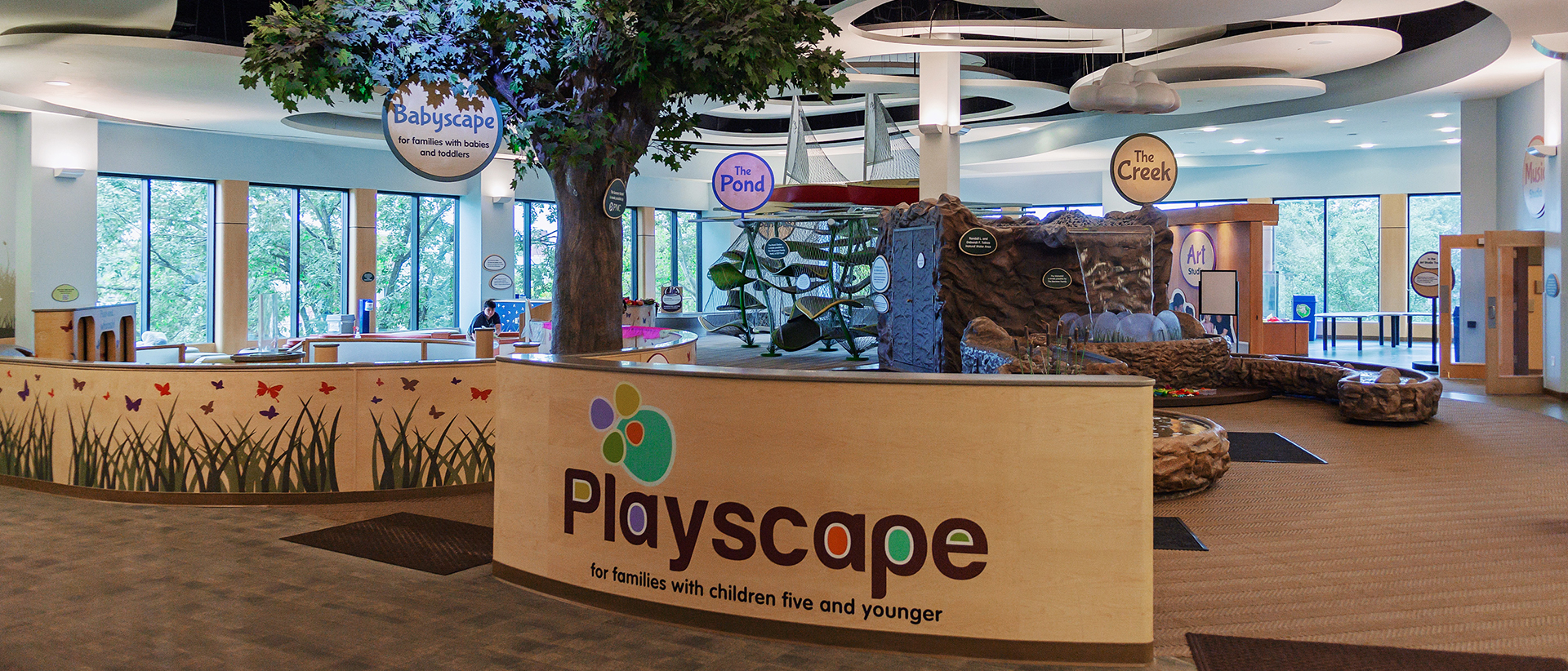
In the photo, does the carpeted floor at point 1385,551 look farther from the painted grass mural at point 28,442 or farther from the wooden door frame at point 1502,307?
the painted grass mural at point 28,442

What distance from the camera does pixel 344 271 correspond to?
17703 millimetres

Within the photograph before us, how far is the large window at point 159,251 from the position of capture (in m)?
15.1

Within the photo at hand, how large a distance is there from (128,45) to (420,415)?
233 inches

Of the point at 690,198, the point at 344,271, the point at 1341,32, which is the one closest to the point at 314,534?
the point at 1341,32

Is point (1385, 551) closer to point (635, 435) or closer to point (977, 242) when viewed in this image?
point (635, 435)

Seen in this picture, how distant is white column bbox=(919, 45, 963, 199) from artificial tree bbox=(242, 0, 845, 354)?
24.8 feet

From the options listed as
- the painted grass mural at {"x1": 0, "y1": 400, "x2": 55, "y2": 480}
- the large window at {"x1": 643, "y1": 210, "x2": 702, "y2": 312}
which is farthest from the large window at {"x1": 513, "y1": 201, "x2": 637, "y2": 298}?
the painted grass mural at {"x1": 0, "y1": 400, "x2": 55, "y2": 480}

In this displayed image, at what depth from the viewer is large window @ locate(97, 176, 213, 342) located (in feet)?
49.6

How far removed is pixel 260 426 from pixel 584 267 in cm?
232

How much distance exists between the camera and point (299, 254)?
56.2ft

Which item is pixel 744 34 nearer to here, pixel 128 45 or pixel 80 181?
pixel 128 45

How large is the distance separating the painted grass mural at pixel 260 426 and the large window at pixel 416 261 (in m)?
12.4

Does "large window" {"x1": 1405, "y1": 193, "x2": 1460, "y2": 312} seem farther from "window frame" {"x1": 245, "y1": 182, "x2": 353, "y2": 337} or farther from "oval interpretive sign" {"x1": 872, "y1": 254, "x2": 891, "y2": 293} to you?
"window frame" {"x1": 245, "y1": 182, "x2": 353, "y2": 337}

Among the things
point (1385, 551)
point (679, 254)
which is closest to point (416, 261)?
point (679, 254)
